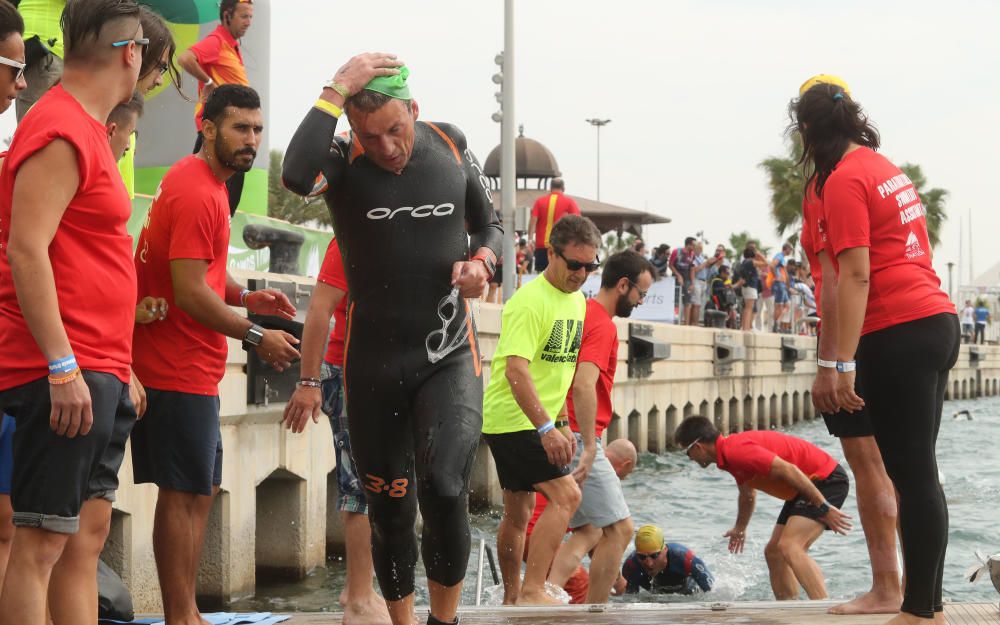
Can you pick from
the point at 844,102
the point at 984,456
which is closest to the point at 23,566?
the point at 844,102

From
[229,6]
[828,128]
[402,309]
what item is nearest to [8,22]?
[402,309]

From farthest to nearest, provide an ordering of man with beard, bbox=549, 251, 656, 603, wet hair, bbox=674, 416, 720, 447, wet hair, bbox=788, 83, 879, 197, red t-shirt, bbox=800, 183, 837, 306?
wet hair, bbox=674, 416, 720, 447
man with beard, bbox=549, 251, 656, 603
red t-shirt, bbox=800, 183, 837, 306
wet hair, bbox=788, 83, 879, 197

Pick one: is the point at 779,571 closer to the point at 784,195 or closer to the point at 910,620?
the point at 910,620

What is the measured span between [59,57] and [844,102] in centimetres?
436

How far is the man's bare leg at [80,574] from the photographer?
4.24m

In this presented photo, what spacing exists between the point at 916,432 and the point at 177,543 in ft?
10.0

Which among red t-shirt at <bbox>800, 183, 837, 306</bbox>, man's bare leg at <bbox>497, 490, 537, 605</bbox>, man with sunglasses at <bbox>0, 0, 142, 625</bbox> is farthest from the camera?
man's bare leg at <bbox>497, 490, 537, 605</bbox>

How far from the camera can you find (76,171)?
3.95m

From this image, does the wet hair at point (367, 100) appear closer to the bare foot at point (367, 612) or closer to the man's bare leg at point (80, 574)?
the man's bare leg at point (80, 574)

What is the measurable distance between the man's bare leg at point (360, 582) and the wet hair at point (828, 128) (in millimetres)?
2675

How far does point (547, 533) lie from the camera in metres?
7.62

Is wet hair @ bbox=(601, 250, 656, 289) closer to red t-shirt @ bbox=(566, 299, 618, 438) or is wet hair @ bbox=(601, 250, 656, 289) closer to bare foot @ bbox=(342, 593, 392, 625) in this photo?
red t-shirt @ bbox=(566, 299, 618, 438)

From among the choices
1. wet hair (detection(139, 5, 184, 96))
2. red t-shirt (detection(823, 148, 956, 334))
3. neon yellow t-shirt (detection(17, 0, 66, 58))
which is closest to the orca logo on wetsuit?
wet hair (detection(139, 5, 184, 96))

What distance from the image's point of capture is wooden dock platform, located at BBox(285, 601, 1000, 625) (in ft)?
19.6
